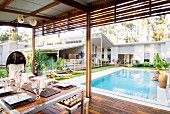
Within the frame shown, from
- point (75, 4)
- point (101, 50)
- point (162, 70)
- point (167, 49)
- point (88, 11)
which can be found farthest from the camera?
point (101, 50)

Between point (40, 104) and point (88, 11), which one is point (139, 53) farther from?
point (40, 104)

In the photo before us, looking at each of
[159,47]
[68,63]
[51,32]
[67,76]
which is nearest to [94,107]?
[51,32]

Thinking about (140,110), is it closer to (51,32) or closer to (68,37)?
(51,32)

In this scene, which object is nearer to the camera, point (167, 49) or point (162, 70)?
point (162, 70)

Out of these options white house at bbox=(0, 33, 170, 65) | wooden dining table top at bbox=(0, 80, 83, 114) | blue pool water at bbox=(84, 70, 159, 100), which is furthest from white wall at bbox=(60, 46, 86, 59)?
wooden dining table top at bbox=(0, 80, 83, 114)

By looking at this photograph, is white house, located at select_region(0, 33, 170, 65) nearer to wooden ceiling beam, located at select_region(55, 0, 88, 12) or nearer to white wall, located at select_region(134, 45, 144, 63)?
white wall, located at select_region(134, 45, 144, 63)

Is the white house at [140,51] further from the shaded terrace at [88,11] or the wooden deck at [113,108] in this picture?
the shaded terrace at [88,11]

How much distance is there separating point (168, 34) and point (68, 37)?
18.9 metres

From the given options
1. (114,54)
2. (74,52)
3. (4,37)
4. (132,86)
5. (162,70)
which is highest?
(4,37)

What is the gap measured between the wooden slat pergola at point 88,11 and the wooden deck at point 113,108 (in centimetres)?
71

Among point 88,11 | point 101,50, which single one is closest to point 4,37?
point 101,50

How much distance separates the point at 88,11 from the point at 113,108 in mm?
3173

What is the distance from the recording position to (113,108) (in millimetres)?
3432

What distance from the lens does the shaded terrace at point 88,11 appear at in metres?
3.41
